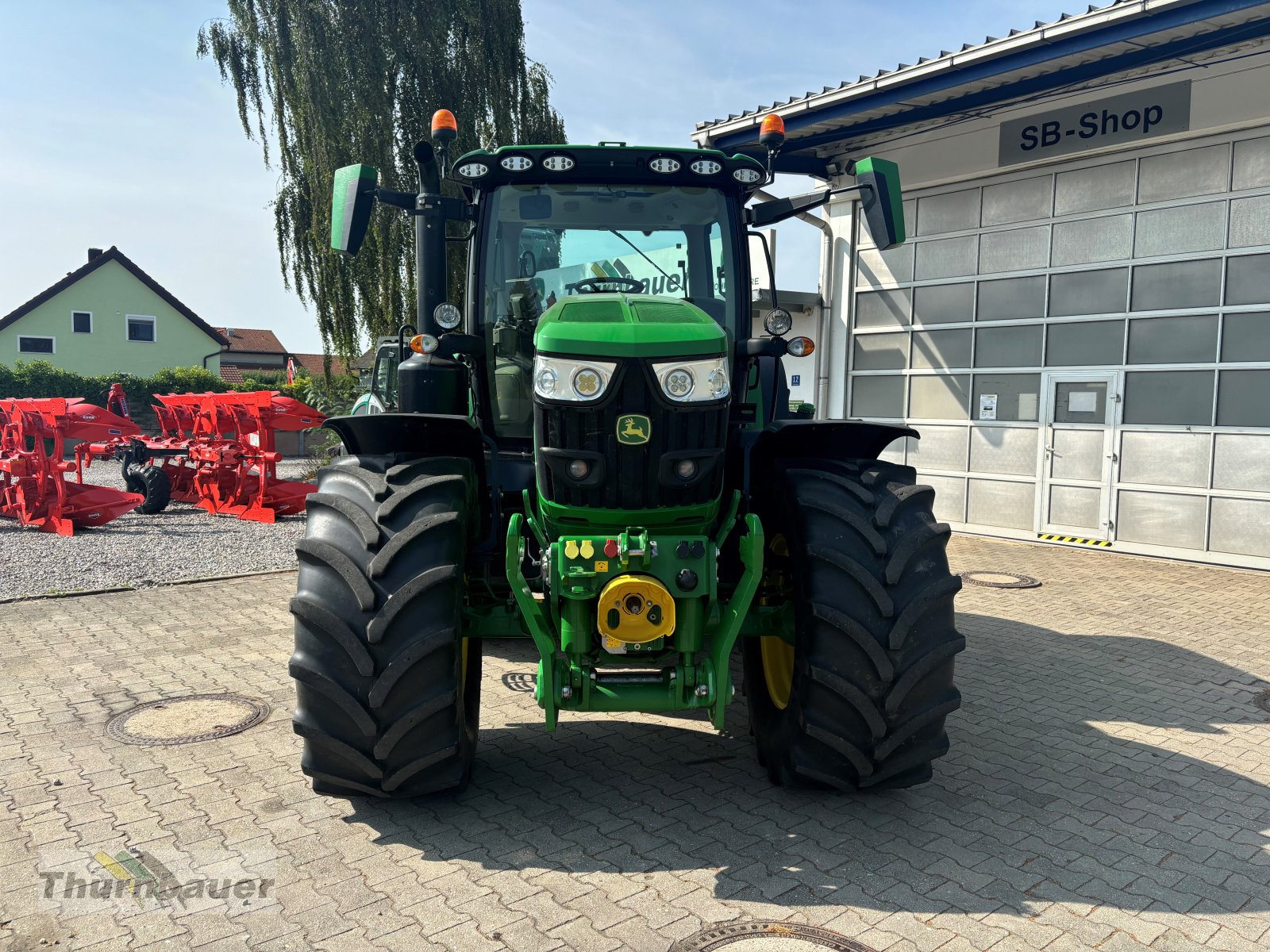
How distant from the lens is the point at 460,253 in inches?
567

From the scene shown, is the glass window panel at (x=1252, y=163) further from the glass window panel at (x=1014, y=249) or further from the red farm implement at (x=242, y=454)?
the red farm implement at (x=242, y=454)

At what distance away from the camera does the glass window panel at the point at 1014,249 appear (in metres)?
10.5

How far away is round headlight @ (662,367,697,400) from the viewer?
3.29 m

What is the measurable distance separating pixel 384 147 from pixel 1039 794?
14342mm

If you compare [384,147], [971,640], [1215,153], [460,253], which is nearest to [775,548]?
[971,640]

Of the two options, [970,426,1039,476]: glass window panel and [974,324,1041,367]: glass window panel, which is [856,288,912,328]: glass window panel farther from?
[970,426,1039,476]: glass window panel

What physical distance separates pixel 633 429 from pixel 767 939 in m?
1.64

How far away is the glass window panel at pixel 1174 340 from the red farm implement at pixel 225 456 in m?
8.97

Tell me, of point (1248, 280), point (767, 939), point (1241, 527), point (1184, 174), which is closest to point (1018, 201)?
point (1184, 174)

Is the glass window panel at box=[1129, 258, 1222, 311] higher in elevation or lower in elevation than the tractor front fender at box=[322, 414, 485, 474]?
higher

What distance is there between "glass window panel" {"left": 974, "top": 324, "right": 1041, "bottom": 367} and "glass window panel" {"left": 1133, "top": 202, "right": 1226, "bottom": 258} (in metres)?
1.35

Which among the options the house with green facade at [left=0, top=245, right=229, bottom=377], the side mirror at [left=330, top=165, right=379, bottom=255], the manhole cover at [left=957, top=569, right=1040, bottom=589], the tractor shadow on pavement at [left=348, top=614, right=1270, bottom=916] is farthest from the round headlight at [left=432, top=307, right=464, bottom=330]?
the house with green facade at [left=0, top=245, right=229, bottom=377]

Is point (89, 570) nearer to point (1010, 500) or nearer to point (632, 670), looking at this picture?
point (632, 670)

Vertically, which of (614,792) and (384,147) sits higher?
(384,147)
